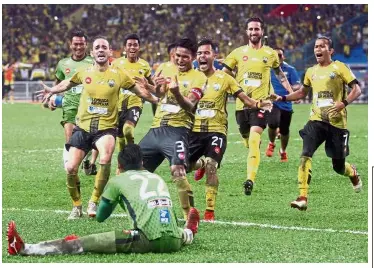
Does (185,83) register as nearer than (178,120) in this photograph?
No

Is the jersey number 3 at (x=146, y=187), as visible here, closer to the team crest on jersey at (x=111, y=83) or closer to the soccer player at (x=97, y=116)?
the soccer player at (x=97, y=116)

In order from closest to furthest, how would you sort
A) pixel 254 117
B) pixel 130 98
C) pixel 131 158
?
pixel 131 158 → pixel 254 117 → pixel 130 98

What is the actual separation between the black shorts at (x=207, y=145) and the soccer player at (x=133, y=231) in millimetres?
2763

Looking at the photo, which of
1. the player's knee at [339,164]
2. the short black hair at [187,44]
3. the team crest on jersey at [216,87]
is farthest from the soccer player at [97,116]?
the player's knee at [339,164]

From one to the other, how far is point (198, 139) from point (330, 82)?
2092mm

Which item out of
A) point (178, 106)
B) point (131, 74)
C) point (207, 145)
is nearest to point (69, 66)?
point (131, 74)

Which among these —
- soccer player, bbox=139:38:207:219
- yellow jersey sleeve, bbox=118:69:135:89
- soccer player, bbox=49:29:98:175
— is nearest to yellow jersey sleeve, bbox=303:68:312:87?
soccer player, bbox=139:38:207:219

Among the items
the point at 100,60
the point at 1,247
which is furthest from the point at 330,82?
the point at 1,247

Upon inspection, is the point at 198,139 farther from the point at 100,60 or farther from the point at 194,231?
the point at 194,231

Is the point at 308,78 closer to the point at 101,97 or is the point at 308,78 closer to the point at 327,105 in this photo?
the point at 327,105

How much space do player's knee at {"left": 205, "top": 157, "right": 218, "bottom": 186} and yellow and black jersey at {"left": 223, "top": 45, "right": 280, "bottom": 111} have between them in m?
3.25

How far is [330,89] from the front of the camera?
1384 centimetres

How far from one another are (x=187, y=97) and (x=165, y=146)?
65 cm

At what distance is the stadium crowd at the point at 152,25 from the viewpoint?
54.5 m
